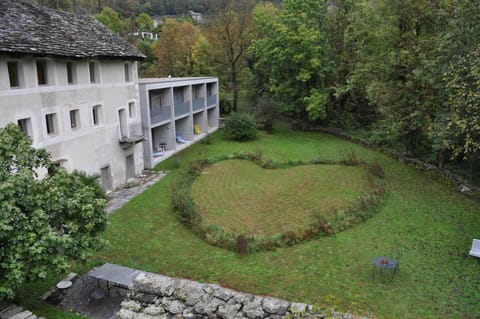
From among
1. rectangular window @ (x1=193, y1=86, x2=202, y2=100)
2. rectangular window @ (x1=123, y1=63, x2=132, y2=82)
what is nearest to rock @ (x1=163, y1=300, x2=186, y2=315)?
rectangular window @ (x1=123, y1=63, x2=132, y2=82)

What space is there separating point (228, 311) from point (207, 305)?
25.1 inches

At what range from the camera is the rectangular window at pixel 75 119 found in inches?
791

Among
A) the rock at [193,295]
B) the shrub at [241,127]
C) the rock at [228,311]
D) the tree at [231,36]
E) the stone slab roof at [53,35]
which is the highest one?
the tree at [231,36]

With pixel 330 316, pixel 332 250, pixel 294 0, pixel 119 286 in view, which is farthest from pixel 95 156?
pixel 294 0

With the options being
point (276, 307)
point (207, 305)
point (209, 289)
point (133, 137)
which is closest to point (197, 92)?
point (133, 137)

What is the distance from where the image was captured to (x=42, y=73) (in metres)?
18.0

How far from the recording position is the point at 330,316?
936cm

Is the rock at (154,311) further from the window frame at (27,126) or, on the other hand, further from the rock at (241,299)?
the window frame at (27,126)

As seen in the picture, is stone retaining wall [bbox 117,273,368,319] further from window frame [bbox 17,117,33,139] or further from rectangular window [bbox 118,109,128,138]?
rectangular window [bbox 118,109,128,138]

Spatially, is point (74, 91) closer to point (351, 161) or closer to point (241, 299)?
point (241, 299)

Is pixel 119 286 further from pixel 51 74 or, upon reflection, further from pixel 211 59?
pixel 211 59

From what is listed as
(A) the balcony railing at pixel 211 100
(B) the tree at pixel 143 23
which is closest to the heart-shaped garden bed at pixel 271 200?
(A) the balcony railing at pixel 211 100

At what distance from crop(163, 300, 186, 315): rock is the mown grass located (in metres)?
6.46

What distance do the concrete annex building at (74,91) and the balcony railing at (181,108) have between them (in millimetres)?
5535
